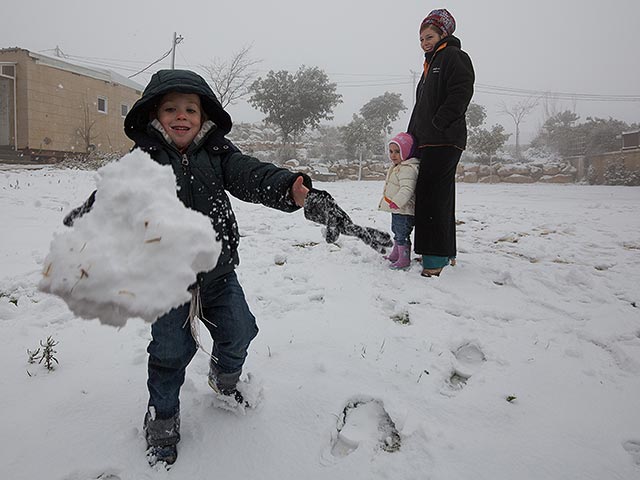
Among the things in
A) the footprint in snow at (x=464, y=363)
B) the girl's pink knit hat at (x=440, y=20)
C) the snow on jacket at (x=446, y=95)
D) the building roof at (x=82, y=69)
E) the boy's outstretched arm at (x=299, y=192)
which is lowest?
the footprint in snow at (x=464, y=363)

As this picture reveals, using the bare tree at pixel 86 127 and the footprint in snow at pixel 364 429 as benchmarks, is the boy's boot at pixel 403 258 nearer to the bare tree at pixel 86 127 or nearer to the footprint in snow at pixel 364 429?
the footprint in snow at pixel 364 429

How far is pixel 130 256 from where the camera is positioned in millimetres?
1097

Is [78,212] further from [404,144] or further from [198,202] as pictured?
[404,144]

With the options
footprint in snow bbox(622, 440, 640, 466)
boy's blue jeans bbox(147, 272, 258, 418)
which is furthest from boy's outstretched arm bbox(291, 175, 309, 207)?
footprint in snow bbox(622, 440, 640, 466)

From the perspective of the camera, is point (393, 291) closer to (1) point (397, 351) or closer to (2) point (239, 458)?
(1) point (397, 351)

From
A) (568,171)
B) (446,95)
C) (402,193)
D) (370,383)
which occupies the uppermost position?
(568,171)

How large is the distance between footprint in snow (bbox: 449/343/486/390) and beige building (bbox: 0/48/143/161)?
18.5 meters

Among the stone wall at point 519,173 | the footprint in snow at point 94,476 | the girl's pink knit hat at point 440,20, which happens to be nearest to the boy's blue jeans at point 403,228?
the girl's pink knit hat at point 440,20

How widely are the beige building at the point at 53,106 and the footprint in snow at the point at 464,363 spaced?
18.5 meters

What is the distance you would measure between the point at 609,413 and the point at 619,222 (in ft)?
18.4

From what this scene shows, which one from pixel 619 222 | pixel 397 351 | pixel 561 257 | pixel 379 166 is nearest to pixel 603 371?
pixel 397 351

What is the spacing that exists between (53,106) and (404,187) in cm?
1788

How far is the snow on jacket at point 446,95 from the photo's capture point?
3305 millimetres

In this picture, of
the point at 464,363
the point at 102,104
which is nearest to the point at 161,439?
the point at 464,363
